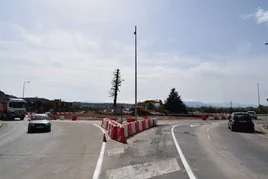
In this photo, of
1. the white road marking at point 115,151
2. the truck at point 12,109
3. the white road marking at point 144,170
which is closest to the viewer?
the white road marking at point 144,170

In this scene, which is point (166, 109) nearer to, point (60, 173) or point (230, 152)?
point (230, 152)

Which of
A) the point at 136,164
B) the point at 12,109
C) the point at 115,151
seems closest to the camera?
the point at 136,164

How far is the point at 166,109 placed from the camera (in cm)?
9444

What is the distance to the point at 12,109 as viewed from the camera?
5678 cm

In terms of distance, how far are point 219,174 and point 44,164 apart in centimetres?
578

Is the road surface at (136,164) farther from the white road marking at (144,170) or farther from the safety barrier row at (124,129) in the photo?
the safety barrier row at (124,129)

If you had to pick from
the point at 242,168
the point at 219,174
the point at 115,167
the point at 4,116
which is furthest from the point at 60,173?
the point at 4,116

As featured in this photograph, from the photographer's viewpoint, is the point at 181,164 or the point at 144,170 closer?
the point at 144,170

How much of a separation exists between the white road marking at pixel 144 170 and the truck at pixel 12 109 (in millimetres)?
47027

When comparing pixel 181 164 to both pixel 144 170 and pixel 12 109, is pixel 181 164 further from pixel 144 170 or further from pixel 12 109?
pixel 12 109

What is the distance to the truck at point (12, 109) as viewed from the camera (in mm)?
56688

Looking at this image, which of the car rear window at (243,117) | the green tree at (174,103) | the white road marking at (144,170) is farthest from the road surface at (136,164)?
the green tree at (174,103)

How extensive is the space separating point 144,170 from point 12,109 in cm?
4849

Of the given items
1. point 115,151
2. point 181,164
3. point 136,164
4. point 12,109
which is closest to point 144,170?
point 136,164
